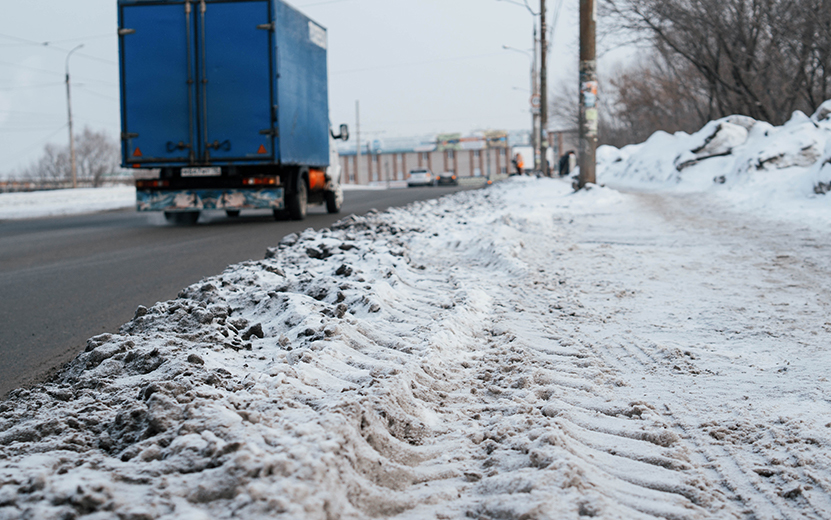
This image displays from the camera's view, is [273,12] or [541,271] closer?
[541,271]

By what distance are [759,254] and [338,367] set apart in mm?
5406

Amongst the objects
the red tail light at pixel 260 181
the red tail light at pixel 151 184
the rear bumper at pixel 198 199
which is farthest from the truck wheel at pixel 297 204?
the red tail light at pixel 151 184

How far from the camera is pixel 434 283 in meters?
5.66

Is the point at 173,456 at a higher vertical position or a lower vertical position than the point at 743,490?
higher

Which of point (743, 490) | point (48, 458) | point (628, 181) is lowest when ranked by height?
point (743, 490)

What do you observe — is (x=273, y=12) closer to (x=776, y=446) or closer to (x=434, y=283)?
(x=434, y=283)

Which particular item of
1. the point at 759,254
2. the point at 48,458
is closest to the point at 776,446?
the point at 48,458

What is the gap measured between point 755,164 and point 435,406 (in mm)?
13896

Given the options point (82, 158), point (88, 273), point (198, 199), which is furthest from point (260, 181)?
point (82, 158)

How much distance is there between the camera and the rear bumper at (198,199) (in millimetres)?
12820

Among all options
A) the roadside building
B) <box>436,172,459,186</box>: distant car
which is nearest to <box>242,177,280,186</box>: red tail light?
<box>436,172,459,186</box>: distant car

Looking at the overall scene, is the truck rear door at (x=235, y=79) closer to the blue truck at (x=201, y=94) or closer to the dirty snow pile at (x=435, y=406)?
the blue truck at (x=201, y=94)

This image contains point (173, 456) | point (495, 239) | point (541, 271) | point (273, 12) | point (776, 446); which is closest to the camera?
point (173, 456)

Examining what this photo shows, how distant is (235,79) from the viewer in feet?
40.4
